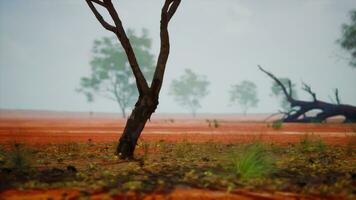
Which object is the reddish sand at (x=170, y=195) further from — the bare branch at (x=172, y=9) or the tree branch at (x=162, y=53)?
the bare branch at (x=172, y=9)

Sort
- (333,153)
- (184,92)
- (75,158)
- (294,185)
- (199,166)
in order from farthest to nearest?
(184,92) < (333,153) < (75,158) < (199,166) < (294,185)

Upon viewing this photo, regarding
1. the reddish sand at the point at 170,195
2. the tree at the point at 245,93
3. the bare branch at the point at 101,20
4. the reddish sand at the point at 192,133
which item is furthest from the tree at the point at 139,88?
the tree at the point at 245,93

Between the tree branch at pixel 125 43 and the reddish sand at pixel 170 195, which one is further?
the tree branch at pixel 125 43

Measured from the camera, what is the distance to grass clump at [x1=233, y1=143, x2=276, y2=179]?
18.6 feet

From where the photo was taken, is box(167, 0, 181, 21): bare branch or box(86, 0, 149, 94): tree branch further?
box(167, 0, 181, 21): bare branch

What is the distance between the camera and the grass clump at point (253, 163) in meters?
5.68

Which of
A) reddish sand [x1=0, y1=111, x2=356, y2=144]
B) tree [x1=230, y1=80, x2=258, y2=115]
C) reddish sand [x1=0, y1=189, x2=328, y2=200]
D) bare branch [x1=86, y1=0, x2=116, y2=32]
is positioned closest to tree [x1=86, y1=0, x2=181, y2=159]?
bare branch [x1=86, y1=0, x2=116, y2=32]

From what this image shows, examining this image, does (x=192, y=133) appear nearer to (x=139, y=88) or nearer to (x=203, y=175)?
(x=139, y=88)

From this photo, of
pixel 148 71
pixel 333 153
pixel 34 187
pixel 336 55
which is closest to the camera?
pixel 34 187

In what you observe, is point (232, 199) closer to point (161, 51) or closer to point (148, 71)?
point (161, 51)

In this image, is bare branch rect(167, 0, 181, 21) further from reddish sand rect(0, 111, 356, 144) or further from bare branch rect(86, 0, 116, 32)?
reddish sand rect(0, 111, 356, 144)

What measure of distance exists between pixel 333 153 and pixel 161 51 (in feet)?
17.3

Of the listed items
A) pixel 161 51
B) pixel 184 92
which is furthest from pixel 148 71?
pixel 161 51

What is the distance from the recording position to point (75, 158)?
339 inches
